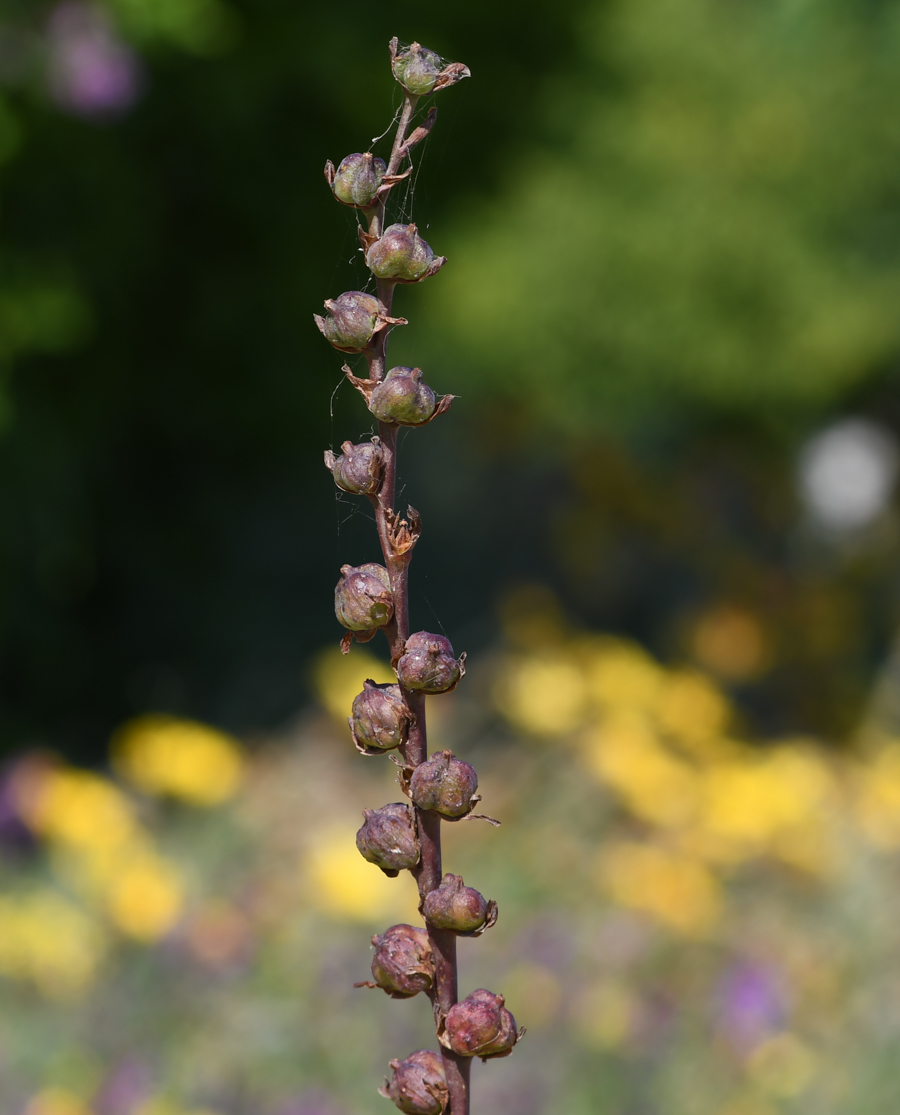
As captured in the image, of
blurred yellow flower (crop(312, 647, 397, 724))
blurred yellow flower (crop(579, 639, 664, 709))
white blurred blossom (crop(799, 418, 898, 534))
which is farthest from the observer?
white blurred blossom (crop(799, 418, 898, 534))

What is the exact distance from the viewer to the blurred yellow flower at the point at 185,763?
12.6ft

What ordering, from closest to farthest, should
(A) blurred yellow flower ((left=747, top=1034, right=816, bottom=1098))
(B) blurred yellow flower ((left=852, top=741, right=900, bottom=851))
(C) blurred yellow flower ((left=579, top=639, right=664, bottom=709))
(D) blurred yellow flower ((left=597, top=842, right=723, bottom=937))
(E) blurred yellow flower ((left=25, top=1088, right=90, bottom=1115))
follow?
(E) blurred yellow flower ((left=25, top=1088, right=90, bottom=1115)) → (A) blurred yellow flower ((left=747, top=1034, right=816, bottom=1098)) → (D) blurred yellow flower ((left=597, top=842, right=723, bottom=937)) → (B) blurred yellow flower ((left=852, top=741, right=900, bottom=851)) → (C) blurred yellow flower ((left=579, top=639, right=664, bottom=709))

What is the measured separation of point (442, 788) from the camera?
0.52 meters

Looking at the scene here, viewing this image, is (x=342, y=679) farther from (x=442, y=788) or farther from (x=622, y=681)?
(x=442, y=788)

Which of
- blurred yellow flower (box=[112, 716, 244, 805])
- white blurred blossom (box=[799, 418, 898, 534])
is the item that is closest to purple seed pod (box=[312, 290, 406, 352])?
blurred yellow flower (box=[112, 716, 244, 805])

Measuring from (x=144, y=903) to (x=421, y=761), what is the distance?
2.69 metres

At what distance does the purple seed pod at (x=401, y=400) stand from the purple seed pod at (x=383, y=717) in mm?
109

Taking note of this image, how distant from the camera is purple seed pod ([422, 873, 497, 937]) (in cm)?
52

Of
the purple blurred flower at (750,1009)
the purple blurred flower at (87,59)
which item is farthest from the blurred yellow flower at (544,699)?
the purple blurred flower at (87,59)

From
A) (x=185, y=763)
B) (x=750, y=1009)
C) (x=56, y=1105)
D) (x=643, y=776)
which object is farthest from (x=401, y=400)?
(x=643, y=776)

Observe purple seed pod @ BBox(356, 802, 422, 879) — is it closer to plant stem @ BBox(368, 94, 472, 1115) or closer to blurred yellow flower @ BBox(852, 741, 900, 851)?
plant stem @ BBox(368, 94, 472, 1115)

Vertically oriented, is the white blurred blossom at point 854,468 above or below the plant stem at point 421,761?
above

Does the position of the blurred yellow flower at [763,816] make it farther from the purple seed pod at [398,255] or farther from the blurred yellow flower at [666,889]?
the purple seed pod at [398,255]

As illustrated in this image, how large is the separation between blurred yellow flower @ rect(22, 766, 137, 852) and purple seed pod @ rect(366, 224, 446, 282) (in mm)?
3049
